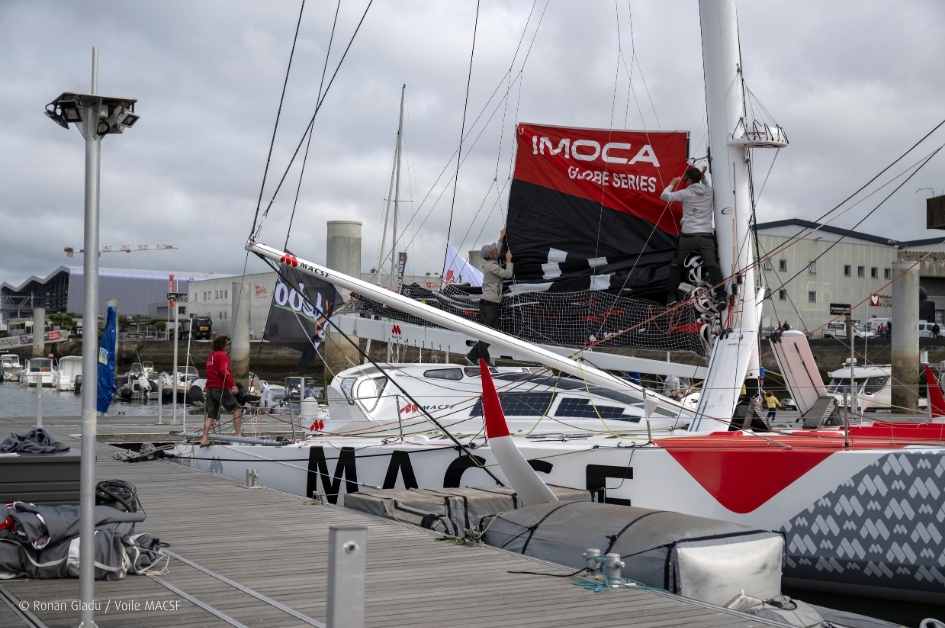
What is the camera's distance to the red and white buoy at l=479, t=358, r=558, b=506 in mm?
8258

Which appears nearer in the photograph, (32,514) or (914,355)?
(32,514)

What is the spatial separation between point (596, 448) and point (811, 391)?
3.00 metres

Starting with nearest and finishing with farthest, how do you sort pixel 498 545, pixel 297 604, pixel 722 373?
pixel 297 604 < pixel 498 545 < pixel 722 373

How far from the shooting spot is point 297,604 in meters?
5.82

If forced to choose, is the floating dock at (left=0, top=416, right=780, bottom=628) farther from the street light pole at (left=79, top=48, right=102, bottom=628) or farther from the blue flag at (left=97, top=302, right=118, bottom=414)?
the blue flag at (left=97, top=302, right=118, bottom=414)

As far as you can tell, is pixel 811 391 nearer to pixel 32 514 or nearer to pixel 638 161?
pixel 638 161

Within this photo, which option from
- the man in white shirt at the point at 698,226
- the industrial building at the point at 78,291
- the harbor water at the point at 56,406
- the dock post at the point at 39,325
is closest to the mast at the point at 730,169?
the man in white shirt at the point at 698,226

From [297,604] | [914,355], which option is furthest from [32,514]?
[914,355]

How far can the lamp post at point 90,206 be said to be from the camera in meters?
4.62

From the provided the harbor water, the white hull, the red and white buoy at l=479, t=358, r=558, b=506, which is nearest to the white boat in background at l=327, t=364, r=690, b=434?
the white hull

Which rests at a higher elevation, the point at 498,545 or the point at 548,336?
the point at 548,336

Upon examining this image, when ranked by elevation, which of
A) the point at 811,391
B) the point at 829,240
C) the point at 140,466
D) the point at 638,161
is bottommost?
the point at 140,466

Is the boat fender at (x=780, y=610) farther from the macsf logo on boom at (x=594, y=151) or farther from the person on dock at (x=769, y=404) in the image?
the macsf logo on boom at (x=594, y=151)

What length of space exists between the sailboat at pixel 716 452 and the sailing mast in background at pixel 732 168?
0.01 metres
